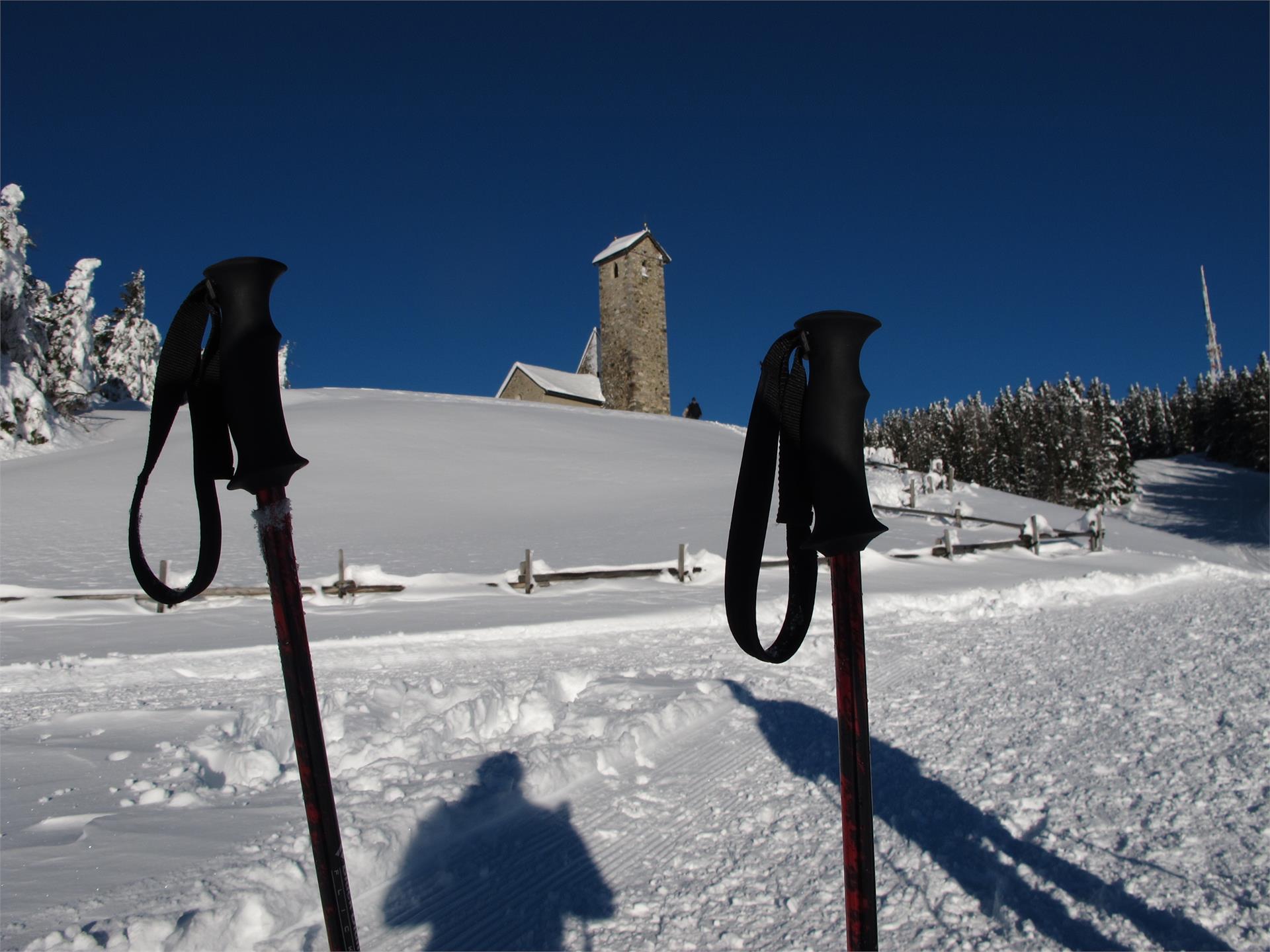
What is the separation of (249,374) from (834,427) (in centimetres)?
109

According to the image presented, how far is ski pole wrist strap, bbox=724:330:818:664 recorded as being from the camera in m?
1.38

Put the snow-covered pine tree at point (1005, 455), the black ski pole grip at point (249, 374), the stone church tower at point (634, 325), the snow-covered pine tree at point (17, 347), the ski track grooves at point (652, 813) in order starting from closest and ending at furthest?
1. the black ski pole grip at point (249, 374)
2. the ski track grooves at point (652, 813)
3. the snow-covered pine tree at point (17, 347)
4. the stone church tower at point (634, 325)
5. the snow-covered pine tree at point (1005, 455)

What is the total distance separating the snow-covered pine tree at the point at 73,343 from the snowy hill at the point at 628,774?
2699cm

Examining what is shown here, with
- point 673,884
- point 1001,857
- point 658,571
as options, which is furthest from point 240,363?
point 658,571

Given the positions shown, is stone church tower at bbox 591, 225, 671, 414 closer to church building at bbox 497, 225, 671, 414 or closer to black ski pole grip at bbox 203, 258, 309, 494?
church building at bbox 497, 225, 671, 414

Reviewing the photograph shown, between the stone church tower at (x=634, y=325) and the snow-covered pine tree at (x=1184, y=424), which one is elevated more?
the stone church tower at (x=634, y=325)

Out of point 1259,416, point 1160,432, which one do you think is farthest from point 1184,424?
point 1259,416

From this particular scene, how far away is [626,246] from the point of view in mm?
55094

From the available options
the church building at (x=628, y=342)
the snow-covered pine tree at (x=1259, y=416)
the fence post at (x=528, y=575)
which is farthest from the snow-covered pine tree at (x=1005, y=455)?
the fence post at (x=528, y=575)

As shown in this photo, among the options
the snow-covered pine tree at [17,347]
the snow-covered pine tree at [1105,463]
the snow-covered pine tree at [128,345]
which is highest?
the snow-covered pine tree at [128,345]

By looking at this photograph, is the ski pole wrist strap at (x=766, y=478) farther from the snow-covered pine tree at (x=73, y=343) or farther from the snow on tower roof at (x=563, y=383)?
the snow on tower roof at (x=563, y=383)

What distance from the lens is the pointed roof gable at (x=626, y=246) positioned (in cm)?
5512

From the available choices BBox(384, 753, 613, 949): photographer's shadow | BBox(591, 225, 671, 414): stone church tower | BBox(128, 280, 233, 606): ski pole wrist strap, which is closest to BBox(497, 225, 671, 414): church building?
BBox(591, 225, 671, 414): stone church tower

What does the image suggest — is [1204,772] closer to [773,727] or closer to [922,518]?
[773,727]
